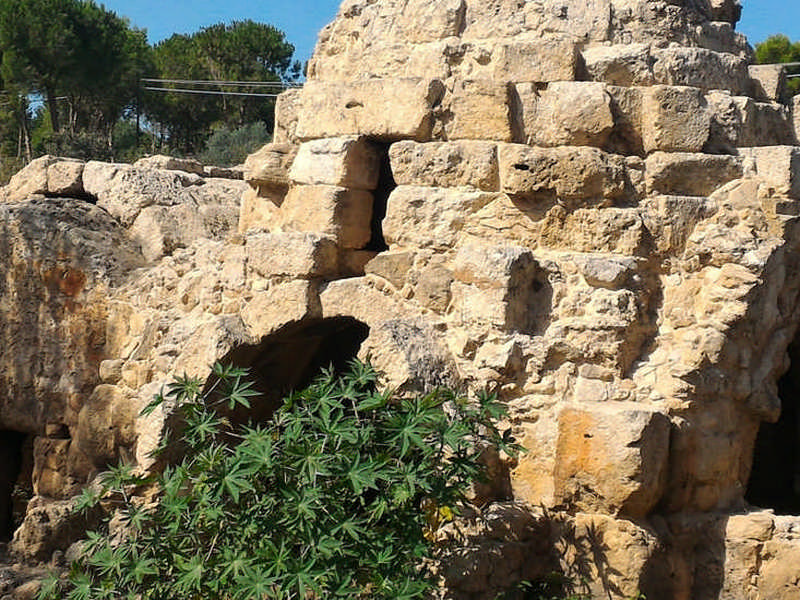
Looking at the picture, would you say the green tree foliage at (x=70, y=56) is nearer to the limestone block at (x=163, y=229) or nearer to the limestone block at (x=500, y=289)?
the limestone block at (x=163, y=229)

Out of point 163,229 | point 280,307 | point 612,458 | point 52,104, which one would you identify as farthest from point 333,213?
point 52,104

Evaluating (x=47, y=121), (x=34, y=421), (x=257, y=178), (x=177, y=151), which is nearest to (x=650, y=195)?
(x=257, y=178)

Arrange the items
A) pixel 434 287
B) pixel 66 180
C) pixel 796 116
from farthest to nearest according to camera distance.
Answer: pixel 66 180
pixel 796 116
pixel 434 287

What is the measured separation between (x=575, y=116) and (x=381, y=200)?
1.23 metres

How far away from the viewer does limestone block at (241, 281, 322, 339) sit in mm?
5816

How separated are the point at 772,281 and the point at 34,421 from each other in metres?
4.10

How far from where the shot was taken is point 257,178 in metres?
6.39

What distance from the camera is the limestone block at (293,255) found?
19.1 ft

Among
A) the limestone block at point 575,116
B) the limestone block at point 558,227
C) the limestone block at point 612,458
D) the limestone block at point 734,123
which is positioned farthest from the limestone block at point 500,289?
the limestone block at point 734,123

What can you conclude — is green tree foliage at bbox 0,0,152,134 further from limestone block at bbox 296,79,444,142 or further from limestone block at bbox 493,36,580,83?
limestone block at bbox 493,36,580,83

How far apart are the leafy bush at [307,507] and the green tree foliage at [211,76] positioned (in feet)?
76.8

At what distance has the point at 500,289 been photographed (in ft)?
17.6

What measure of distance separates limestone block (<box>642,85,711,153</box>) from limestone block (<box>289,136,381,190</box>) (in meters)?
1.44

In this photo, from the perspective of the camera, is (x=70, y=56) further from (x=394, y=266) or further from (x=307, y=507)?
(x=307, y=507)
